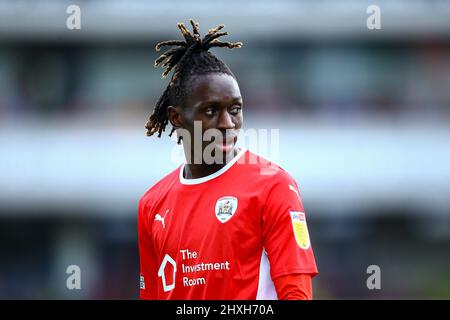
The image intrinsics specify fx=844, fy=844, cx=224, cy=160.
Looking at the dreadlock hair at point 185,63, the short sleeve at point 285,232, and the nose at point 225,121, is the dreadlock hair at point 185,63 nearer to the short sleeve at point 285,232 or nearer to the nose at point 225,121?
the nose at point 225,121

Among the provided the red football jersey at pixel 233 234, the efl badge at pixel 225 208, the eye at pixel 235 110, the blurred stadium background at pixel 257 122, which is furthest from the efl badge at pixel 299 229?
the blurred stadium background at pixel 257 122

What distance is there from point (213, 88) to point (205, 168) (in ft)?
1.55

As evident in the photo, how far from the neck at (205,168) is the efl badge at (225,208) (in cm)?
24

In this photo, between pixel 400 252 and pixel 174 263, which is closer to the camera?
pixel 174 263


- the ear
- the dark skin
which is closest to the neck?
the dark skin

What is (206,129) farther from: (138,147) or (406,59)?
(406,59)

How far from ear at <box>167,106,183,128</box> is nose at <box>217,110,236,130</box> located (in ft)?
1.22

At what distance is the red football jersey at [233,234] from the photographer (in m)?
4.29

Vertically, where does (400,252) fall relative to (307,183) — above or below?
below

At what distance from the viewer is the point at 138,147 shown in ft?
59.6

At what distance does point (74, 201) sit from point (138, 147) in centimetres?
179

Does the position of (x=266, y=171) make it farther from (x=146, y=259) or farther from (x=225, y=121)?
(x=146, y=259)

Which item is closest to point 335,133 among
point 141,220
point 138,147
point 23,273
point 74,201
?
point 138,147
